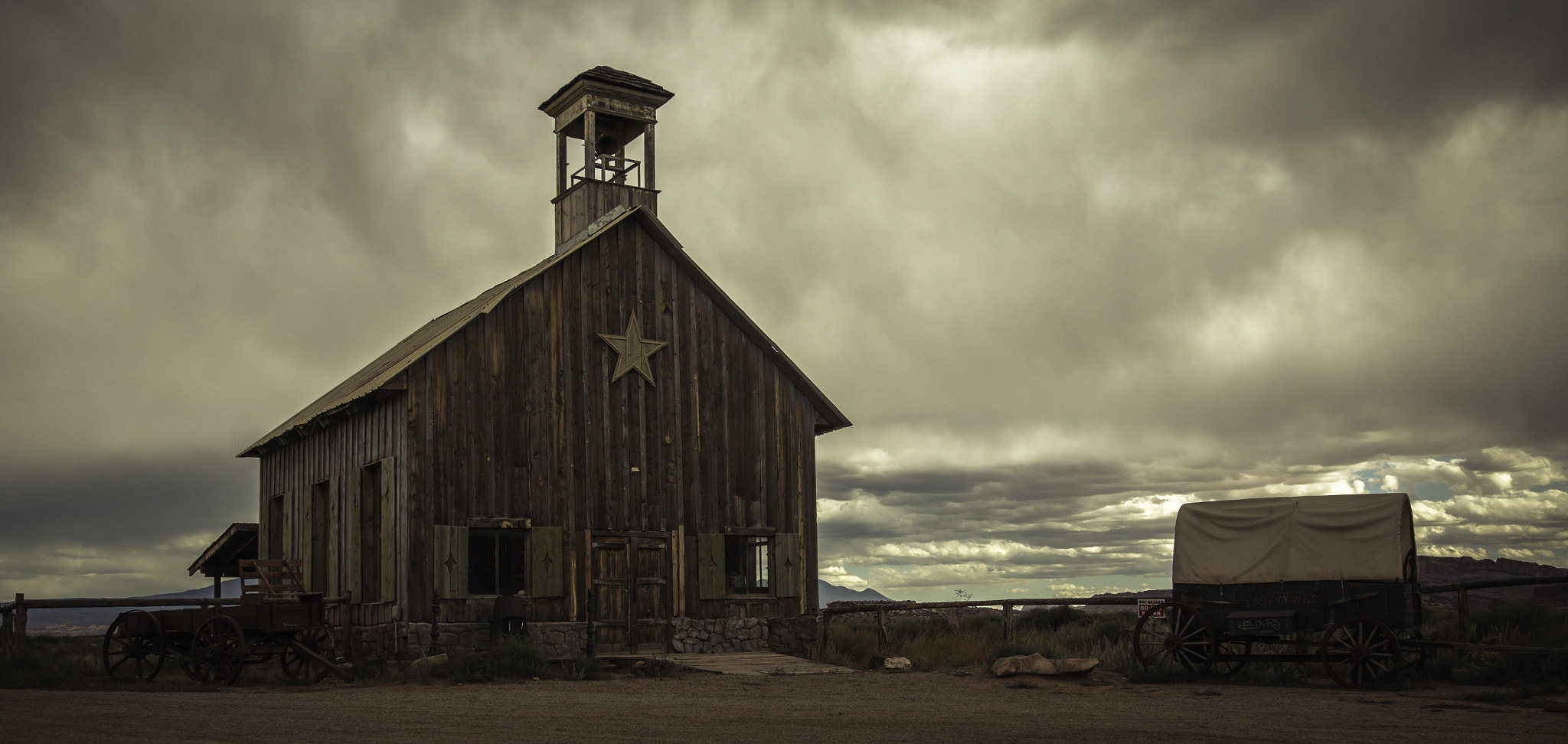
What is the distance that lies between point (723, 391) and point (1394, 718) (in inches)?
531

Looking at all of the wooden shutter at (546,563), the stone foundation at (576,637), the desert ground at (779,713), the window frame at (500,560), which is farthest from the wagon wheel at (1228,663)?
the window frame at (500,560)

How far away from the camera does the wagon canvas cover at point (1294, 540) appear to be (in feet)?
50.9

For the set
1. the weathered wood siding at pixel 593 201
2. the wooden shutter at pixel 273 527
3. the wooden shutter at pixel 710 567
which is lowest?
the wooden shutter at pixel 710 567

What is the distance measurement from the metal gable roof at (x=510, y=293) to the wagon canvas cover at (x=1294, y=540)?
8498 millimetres

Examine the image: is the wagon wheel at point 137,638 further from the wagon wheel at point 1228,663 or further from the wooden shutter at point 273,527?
the wagon wheel at point 1228,663

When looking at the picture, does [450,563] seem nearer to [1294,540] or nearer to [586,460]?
[586,460]

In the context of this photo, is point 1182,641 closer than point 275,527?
Yes

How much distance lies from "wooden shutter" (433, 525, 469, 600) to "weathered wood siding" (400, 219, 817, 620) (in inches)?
5.8

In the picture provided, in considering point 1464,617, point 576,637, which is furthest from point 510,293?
point 1464,617

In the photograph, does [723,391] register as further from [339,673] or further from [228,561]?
[228,561]

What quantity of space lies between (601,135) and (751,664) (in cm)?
1166

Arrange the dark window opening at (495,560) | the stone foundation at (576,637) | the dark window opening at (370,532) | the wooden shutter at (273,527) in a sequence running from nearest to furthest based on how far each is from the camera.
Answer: the stone foundation at (576,637) < the dark window opening at (495,560) < the dark window opening at (370,532) < the wooden shutter at (273,527)

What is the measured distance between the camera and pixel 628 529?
2095cm

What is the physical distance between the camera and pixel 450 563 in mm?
18922
